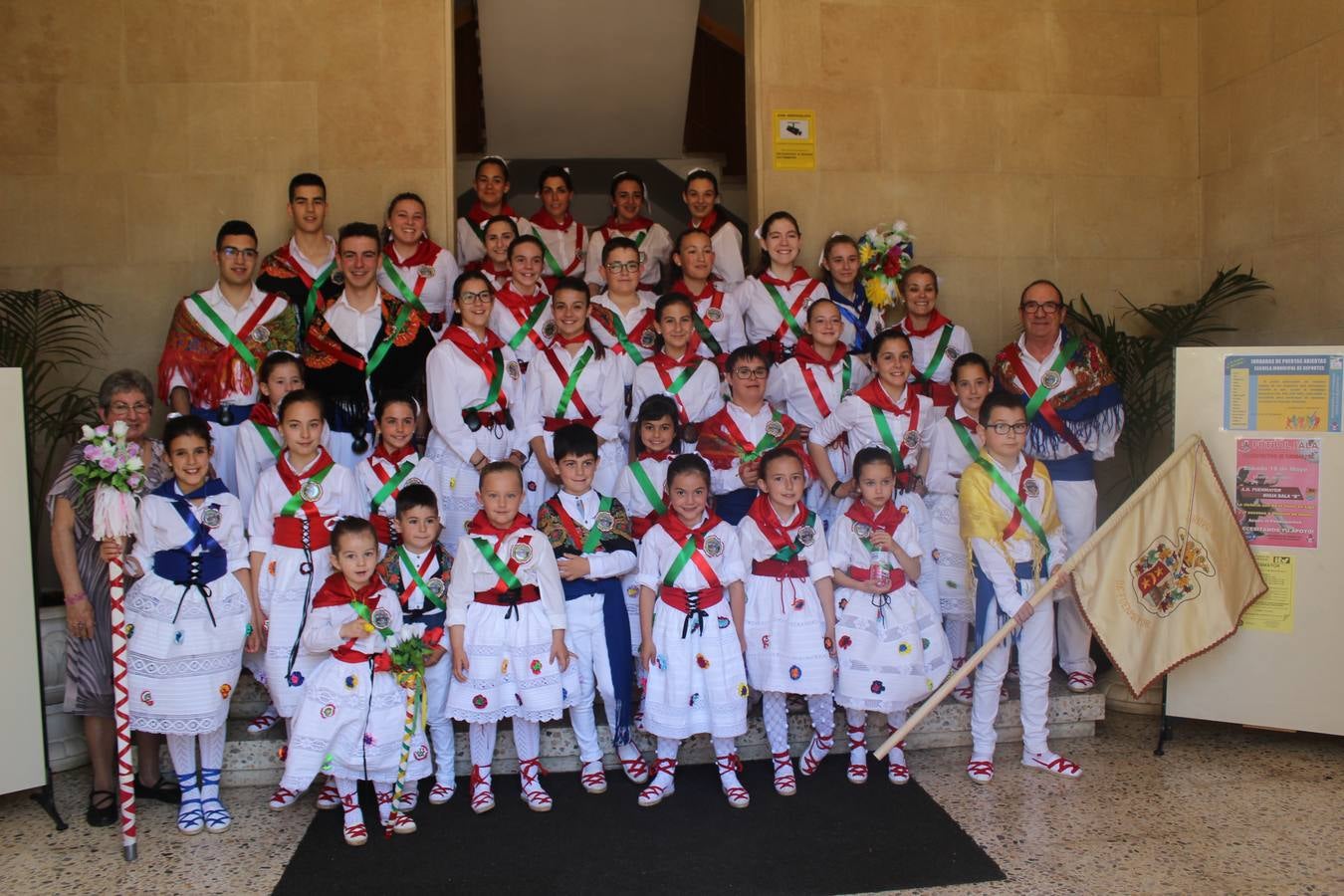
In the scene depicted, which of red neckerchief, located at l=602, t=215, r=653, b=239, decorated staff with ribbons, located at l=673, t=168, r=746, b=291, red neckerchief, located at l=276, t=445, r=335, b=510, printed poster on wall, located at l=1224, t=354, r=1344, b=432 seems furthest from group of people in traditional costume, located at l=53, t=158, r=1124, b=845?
red neckerchief, located at l=602, t=215, r=653, b=239

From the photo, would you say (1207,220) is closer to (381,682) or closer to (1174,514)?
(1174,514)

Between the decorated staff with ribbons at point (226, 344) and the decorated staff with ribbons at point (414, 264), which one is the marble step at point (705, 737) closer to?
the decorated staff with ribbons at point (226, 344)

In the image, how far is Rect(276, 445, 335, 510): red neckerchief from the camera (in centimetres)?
418

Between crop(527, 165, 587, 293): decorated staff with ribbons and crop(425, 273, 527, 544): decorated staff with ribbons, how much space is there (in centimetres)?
135

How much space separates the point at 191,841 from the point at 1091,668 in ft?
12.6

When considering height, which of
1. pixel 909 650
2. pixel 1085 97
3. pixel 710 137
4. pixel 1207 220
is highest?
pixel 710 137

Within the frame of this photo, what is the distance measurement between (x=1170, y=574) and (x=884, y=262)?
2255 mm

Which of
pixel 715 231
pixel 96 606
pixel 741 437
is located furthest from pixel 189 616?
pixel 715 231

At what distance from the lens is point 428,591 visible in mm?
4082

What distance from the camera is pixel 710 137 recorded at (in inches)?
399

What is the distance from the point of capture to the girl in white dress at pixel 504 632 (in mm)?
3980

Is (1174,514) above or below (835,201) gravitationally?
below

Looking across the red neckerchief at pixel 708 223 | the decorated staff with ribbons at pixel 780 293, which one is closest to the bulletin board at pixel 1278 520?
the decorated staff with ribbons at pixel 780 293

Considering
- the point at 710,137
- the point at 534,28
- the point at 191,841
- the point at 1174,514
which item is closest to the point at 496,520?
the point at 191,841
